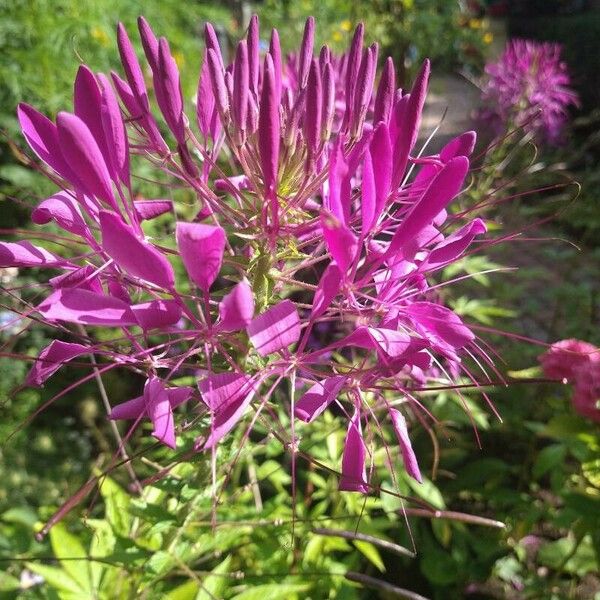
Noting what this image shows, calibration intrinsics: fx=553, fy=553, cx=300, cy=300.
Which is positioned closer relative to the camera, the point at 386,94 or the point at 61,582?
the point at 386,94

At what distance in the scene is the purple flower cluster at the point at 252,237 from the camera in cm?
50

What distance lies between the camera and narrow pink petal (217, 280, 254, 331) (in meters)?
0.47

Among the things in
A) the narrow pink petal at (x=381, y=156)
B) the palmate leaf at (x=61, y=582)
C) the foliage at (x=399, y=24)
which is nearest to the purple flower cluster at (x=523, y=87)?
the foliage at (x=399, y=24)

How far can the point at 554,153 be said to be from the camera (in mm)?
5020

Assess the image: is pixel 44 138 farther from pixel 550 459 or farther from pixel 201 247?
pixel 550 459

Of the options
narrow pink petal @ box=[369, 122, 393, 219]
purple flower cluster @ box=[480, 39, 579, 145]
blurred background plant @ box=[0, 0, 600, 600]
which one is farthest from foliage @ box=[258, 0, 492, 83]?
narrow pink petal @ box=[369, 122, 393, 219]

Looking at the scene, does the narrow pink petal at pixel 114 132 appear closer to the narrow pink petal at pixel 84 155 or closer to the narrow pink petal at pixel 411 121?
the narrow pink petal at pixel 84 155

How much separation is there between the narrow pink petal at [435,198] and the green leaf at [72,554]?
2.66 ft

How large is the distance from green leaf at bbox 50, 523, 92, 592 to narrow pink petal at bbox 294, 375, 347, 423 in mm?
651

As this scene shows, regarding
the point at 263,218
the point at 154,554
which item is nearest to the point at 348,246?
the point at 263,218

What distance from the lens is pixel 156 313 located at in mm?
514

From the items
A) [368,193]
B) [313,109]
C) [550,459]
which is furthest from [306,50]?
[550,459]

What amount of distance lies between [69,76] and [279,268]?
80.8 inches

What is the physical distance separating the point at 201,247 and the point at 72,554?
824mm
